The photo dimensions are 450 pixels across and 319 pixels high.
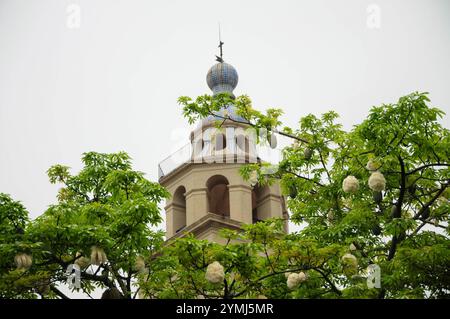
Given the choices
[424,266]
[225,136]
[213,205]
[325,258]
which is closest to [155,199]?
[325,258]

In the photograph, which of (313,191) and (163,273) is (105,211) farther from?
(313,191)

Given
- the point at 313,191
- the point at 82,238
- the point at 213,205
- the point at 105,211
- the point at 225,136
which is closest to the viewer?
the point at 82,238

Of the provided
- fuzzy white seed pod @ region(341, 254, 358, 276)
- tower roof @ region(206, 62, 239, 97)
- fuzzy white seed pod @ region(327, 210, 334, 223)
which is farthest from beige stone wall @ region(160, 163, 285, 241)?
fuzzy white seed pod @ region(341, 254, 358, 276)

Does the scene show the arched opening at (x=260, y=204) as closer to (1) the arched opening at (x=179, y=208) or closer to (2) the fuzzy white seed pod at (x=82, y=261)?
(1) the arched opening at (x=179, y=208)

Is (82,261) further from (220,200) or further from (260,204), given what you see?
(220,200)

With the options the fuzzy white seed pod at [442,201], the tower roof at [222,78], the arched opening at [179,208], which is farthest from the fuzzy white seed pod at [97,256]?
the tower roof at [222,78]

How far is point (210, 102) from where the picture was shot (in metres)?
19.8

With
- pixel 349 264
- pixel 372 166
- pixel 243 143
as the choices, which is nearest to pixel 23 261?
pixel 349 264

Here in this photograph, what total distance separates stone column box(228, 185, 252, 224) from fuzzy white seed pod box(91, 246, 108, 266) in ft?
60.3

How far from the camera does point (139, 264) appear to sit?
15750mm

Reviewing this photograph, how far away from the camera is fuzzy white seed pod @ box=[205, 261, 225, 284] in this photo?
13.8m

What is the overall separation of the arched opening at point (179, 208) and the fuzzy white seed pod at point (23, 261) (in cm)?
2077
